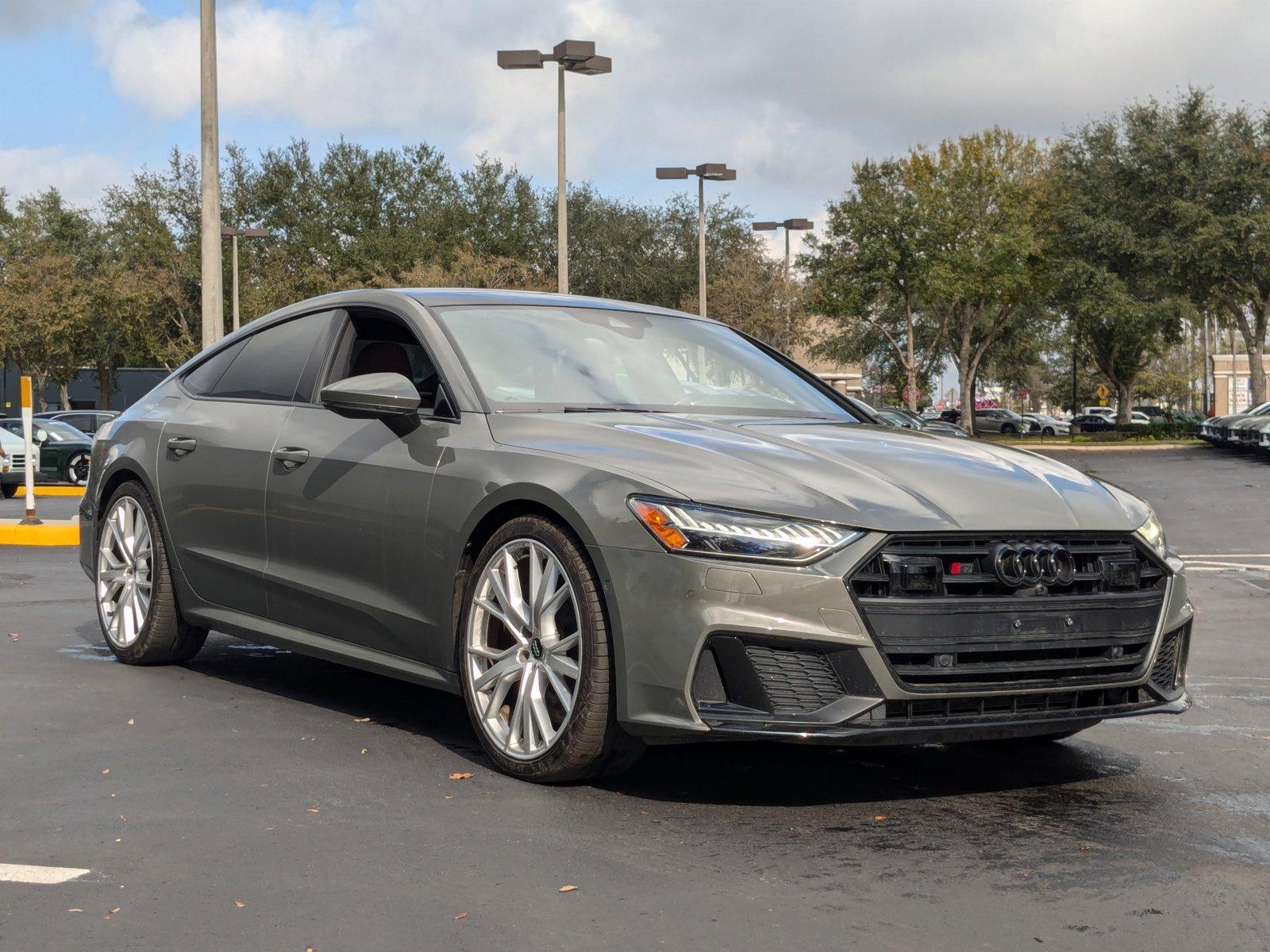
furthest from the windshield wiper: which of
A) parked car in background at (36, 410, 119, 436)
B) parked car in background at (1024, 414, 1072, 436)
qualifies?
parked car in background at (1024, 414, 1072, 436)

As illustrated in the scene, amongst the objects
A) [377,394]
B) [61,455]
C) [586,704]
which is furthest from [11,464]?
[586,704]

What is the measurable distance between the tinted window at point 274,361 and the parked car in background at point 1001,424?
74521mm

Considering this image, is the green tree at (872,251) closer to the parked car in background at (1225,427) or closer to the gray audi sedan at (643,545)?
the parked car in background at (1225,427)

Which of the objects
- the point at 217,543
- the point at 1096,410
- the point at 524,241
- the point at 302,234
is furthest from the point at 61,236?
the point at 217,543

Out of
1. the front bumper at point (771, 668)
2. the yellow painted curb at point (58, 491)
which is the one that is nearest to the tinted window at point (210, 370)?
the front bumper at point (771, 668)

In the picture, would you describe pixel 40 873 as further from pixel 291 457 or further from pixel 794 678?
pixel 291 457

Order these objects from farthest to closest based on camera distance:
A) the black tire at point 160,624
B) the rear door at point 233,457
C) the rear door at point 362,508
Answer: the black tire at point 160,624 → the rear door at point 233,457 → the rear door at point 362,508

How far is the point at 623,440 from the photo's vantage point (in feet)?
16.5

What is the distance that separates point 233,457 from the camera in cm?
651

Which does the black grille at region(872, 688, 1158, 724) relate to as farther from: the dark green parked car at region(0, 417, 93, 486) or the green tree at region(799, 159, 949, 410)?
the green tree at region(799, 159, 949, 410)

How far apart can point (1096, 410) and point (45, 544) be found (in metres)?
88.0

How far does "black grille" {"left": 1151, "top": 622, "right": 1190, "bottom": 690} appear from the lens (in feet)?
16.1

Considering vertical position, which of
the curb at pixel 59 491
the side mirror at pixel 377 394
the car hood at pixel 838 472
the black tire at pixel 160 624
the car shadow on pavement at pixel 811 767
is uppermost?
the side mirror at pixel 377 394

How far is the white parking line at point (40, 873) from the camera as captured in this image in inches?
156
